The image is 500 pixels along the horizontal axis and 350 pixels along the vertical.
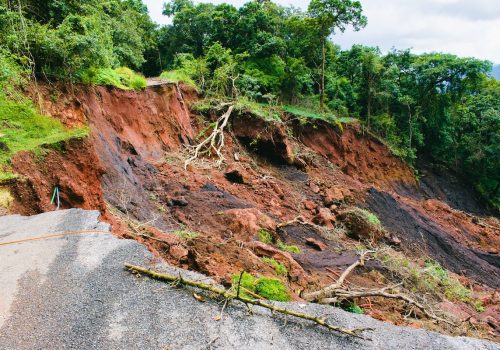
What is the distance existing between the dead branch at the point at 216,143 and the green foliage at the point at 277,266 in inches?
261

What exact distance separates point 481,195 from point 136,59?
75.3 feet

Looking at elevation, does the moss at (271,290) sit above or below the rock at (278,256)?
above

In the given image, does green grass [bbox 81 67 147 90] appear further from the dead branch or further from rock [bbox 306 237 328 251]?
rock [bbox 306 237 328 251]

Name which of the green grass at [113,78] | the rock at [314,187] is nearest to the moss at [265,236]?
the rock at [314,187]

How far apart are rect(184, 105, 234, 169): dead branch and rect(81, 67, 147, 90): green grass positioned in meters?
2.96

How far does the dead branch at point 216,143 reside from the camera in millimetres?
13044

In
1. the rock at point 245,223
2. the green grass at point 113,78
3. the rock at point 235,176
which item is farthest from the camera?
the rock at point 235,176

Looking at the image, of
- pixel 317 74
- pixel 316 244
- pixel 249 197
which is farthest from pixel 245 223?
pixel 317 74

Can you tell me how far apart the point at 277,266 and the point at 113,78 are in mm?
8224

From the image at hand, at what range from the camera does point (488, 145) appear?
75.6ft

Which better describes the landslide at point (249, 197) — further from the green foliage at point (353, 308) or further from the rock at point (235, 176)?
the green foliage at point (353, 308)

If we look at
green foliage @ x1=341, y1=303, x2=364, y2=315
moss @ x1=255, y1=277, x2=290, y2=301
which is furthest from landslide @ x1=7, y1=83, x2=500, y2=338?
moss @ x1=255, y1=277, x2=290, y2=301

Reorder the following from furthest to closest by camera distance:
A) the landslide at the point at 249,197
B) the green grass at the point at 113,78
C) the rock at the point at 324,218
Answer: the rock at the point at 324,218 < the green grass at the point at 113,78 < the landslide at the point at 249,197

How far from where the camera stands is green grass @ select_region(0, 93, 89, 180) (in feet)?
18.0
